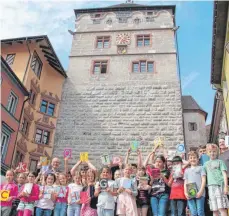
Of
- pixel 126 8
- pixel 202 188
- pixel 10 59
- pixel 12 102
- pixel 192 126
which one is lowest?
pixel 202 188

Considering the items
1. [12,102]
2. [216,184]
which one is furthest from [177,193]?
[12,102]

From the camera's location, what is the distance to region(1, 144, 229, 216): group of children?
19.7 feet

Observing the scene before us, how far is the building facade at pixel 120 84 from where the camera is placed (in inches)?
782

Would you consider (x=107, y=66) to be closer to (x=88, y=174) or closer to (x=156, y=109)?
(x=156, y=109)

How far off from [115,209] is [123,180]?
0.67 m

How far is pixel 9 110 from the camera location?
54.9ft

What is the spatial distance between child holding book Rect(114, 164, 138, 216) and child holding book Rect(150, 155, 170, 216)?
16.8 inches

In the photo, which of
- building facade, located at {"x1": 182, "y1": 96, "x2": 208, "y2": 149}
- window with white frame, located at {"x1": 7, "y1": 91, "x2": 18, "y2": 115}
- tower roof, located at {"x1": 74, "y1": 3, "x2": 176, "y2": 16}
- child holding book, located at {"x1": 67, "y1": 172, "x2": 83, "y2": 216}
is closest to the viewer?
child holding book, located at {"x1": 67, "y1": 172, "x2": 83, "y2": 216}

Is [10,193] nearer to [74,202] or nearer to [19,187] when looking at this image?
[19,187]

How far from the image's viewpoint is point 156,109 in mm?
20656

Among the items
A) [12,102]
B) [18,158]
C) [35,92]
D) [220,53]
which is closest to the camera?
[220,53]

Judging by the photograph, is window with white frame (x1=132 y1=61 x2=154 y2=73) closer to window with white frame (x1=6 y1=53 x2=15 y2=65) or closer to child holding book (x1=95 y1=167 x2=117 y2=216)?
window with white frame (x1=6 y1=53 x2=15 y2=65)

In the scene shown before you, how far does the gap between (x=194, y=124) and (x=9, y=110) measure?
13025 mm

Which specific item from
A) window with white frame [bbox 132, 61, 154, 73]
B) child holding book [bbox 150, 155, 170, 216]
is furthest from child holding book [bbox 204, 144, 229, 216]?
window with white frame [bbox 132, 61, 154, 73]
